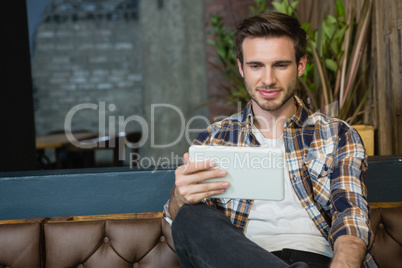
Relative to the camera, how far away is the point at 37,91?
669cm

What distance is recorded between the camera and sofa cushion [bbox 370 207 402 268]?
161 cm

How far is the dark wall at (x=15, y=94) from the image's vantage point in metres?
2.44

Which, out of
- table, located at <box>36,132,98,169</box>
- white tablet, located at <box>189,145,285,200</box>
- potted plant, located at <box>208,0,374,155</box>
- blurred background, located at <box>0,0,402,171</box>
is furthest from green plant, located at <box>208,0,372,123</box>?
table, located at <box>36,132,98,169</box>

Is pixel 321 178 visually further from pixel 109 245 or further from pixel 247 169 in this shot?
pixel 109 245

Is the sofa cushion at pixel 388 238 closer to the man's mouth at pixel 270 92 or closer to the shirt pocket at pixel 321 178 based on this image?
the shirt pocket at pixel 321 178

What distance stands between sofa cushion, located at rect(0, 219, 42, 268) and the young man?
0.53 m

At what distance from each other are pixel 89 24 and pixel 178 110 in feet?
6.22

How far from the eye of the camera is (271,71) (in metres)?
1.51

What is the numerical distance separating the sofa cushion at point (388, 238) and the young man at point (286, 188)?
294 mm

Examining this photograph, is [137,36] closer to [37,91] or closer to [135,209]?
[37,91]

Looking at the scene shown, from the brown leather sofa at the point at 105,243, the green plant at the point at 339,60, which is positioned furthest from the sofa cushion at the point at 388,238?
the green plant at the point at 339,60

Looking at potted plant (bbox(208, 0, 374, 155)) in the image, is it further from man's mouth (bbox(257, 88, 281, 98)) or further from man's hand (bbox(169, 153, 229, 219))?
man's hand (bbox(169, 153, 229, 219))

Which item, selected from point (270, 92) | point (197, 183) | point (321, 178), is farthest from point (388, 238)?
point (197, 183)

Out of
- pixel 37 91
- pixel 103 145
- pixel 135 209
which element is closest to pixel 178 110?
pixel 103 145
